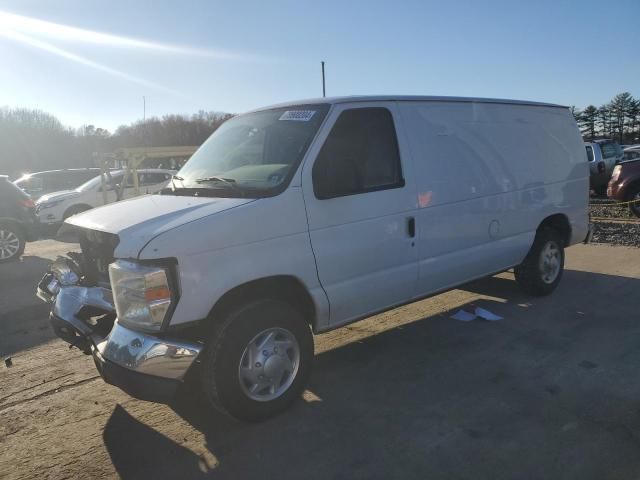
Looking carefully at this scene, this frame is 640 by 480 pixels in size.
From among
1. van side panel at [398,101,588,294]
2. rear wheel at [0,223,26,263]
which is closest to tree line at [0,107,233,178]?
rear wheel at [0,223,26,263]

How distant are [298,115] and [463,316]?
112 inches

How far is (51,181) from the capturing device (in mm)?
A: 16938

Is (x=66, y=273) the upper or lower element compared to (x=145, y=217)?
lower

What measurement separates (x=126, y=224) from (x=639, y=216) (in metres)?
11.9

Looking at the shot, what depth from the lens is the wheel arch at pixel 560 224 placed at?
225 inches

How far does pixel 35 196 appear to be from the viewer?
16.1 metres

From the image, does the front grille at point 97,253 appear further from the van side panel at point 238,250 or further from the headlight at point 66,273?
the van side panel at point 238,250

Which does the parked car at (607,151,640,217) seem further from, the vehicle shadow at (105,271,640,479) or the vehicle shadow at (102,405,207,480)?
the vehicle shadow at (102,405,207,480)

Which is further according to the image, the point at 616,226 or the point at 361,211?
the point at 616,226

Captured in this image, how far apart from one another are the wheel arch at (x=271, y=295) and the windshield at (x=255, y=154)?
0.60 metres

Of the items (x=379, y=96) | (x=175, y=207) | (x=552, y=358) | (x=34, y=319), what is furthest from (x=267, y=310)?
(x=34, y=319)

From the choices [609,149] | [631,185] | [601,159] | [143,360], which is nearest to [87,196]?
[143,360]

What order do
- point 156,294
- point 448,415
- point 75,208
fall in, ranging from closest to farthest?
point 156,294 < point 448,415 < point 75,208

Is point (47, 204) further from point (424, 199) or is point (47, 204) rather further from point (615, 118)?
point (615, 118)
